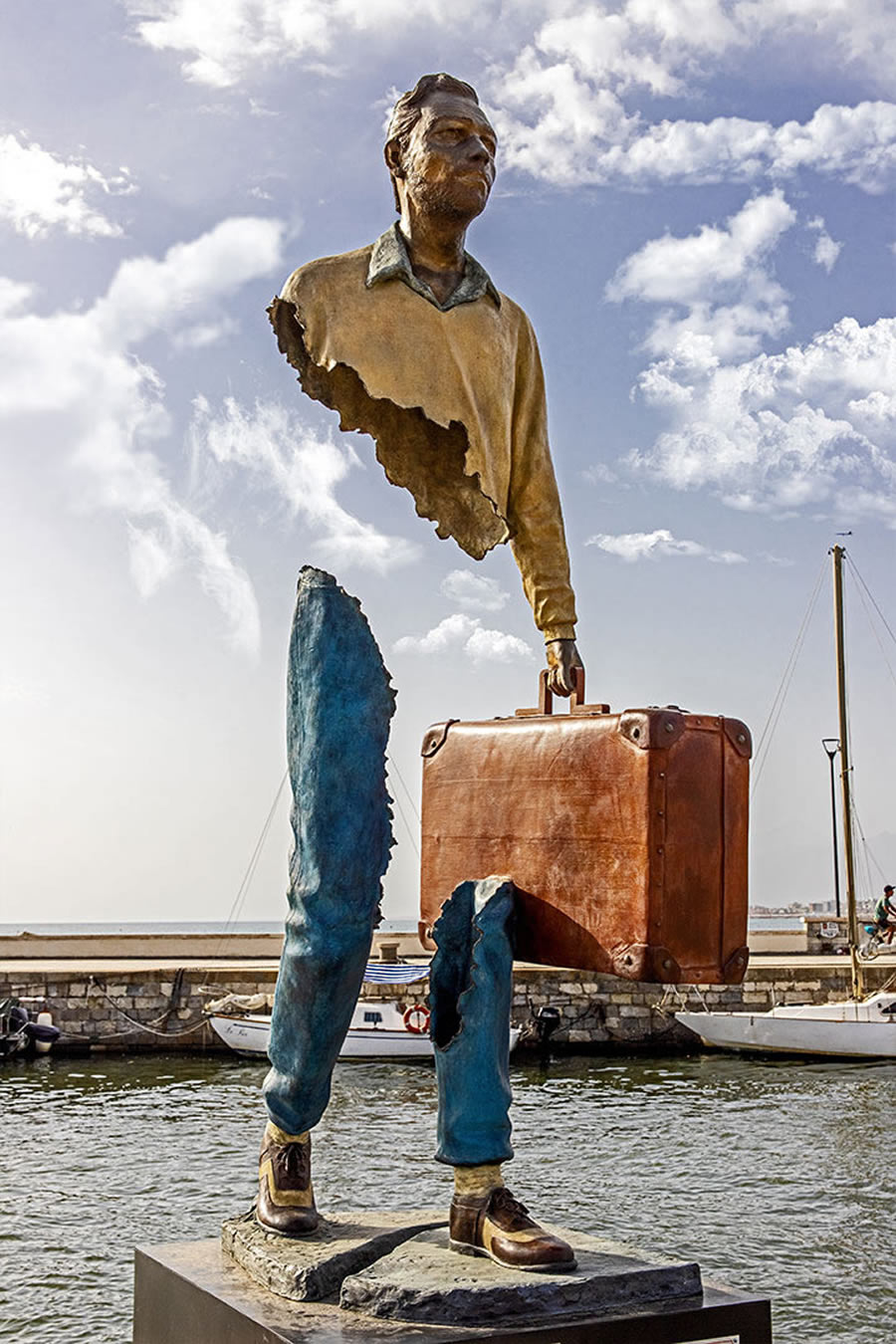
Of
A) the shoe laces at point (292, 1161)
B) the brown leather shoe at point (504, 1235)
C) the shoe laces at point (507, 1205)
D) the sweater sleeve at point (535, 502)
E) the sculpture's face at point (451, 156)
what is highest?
the sculpture's face at point (451, 156)

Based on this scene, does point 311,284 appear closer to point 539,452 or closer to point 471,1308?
point 539,452

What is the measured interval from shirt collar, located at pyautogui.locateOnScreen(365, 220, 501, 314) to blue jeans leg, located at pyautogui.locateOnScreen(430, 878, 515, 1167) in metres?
1.46

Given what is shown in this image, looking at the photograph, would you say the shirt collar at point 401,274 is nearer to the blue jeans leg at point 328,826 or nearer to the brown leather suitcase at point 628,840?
the blue jeans leg at point 328,826

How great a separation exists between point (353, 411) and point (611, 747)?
4.00 ft

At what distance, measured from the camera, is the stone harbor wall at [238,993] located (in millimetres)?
23891

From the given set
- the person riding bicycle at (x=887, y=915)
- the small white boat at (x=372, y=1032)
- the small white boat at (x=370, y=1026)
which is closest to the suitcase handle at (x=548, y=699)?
the small white boat at (x=370, y=1026)

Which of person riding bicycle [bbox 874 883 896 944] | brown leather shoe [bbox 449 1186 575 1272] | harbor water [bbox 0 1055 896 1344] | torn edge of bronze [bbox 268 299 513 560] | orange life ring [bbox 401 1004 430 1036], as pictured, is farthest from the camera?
person riding bicycle [bbox 874 883 896 944]

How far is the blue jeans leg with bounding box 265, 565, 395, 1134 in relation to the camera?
3.25 m

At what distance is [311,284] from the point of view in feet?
11.6

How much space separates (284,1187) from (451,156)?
2.48 meters

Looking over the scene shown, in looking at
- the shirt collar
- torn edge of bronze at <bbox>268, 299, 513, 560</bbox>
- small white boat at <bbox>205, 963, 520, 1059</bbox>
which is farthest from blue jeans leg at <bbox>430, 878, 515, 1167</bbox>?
small white boat at <bbox>205, 963, 520, 1059</bbox>

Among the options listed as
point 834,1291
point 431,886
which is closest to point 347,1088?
point 834,1291

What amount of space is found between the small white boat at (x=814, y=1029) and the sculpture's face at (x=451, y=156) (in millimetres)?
22257

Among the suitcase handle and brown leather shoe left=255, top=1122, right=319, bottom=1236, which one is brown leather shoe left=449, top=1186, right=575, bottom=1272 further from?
the suitcase handle
